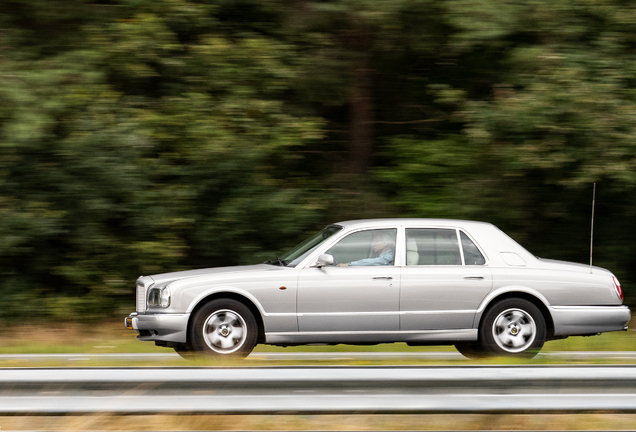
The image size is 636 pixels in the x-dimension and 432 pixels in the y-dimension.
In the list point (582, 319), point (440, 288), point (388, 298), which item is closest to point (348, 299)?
point (388, 298)

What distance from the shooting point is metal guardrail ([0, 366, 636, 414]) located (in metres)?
4.12

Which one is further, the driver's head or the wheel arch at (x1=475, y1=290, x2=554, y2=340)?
the driver's head

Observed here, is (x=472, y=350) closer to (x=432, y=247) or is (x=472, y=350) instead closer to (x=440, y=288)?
(x=440, y=288)

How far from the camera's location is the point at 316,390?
4.22 meters

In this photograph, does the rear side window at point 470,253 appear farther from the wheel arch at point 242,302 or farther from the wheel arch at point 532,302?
the wheel arch at point 242,302

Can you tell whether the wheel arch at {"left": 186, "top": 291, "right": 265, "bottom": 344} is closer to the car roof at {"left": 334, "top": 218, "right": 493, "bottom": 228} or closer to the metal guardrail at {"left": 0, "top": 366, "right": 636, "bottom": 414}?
the car roof at {"left": 334, "top": 218, "right": 493, "bottom": 228}

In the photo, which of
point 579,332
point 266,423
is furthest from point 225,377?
point 579,332

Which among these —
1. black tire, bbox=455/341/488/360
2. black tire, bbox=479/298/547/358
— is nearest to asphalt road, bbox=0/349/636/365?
black tire, bbox=455/341/488/360

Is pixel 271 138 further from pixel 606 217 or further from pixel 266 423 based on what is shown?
pixel 266 423

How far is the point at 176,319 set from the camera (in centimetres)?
750

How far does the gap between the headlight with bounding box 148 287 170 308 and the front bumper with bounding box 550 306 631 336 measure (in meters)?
3.75

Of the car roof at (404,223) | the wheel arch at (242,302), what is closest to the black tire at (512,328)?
the car roof at (404,223)

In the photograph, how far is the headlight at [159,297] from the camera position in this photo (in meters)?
7.57

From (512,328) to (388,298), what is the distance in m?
1.27
